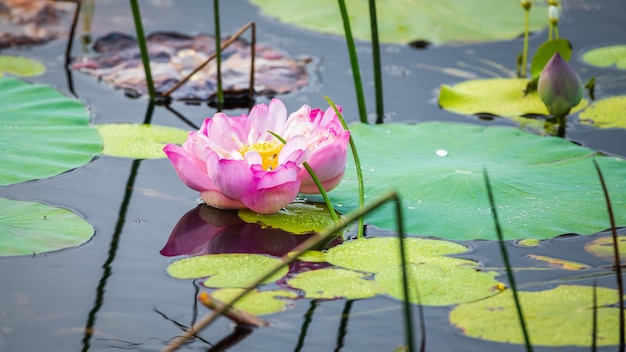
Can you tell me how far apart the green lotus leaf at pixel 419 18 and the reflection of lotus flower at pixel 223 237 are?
172 cm

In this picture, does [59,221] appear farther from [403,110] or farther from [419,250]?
[403,110]

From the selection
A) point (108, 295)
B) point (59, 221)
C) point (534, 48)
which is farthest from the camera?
point (534, 48)

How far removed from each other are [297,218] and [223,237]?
0.58ft

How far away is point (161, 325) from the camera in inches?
58.8

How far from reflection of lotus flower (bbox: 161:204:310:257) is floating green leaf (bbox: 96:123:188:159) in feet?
1.43

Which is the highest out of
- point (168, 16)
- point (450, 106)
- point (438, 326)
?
point (168, 16)

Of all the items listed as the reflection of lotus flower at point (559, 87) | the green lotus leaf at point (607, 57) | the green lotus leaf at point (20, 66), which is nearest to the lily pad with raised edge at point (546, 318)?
the reflection of lotus flower at point (559, 87)

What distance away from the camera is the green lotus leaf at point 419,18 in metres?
3.49

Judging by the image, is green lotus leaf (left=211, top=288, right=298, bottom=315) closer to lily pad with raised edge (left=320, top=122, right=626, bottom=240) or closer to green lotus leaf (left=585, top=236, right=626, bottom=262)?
lily pad with raised edge (left=320, top=122, right=626, bottom=240)

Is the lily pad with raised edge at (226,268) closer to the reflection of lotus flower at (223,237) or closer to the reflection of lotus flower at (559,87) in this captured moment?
the reflection of lotus flower at (223,237)

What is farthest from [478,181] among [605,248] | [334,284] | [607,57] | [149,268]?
[607,57]

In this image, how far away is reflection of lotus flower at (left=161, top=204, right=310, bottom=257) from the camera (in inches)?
70.7

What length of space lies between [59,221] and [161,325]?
49 cm

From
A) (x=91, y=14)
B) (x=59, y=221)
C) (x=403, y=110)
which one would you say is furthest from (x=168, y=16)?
(x=59, y=221)
